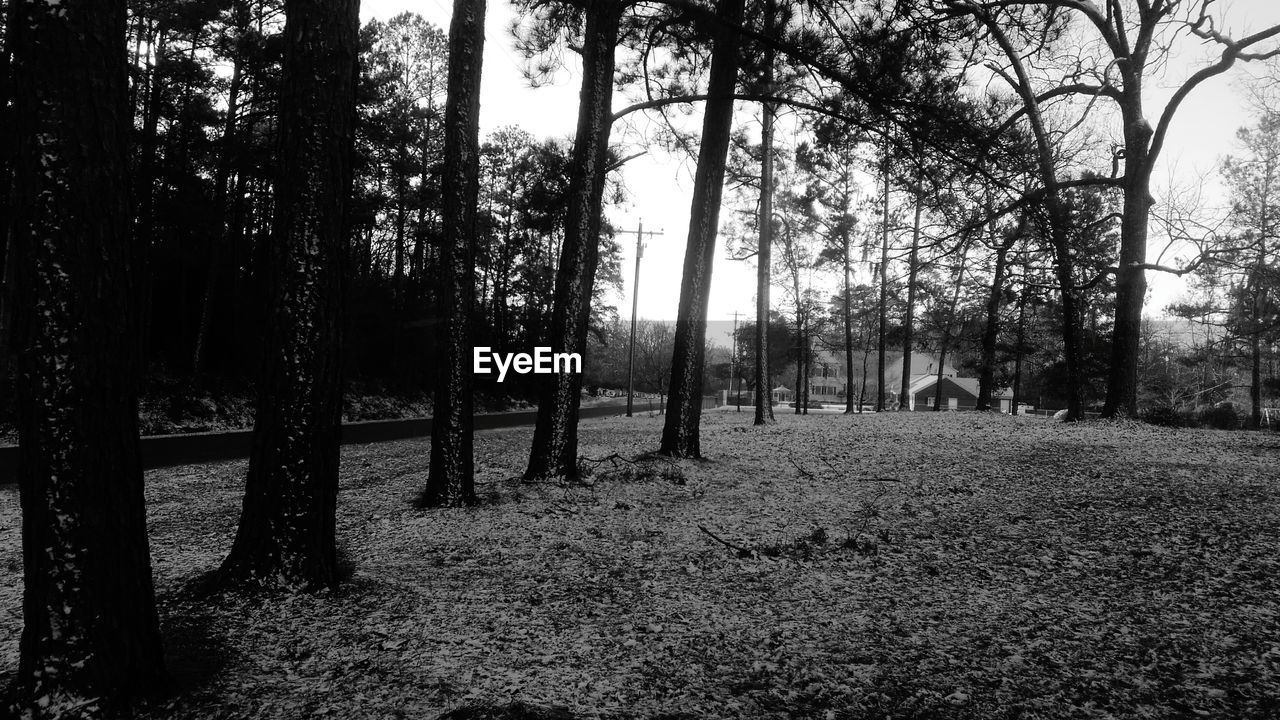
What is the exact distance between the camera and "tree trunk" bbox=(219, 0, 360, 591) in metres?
4.16

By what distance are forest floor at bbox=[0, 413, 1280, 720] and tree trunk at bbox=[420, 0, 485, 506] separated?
55 centimetres

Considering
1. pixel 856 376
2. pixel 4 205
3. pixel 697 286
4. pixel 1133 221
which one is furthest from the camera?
pixel 856 376

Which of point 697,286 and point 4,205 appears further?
point 4,205

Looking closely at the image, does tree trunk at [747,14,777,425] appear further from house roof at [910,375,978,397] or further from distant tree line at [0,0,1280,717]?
house roof at [910,375,978,397]

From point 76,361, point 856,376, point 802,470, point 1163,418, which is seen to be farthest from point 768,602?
point 856,376

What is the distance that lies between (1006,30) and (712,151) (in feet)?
14.7

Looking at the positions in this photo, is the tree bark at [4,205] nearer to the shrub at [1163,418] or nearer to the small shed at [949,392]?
the shrub at [1163,418]

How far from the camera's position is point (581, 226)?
799 centimetres

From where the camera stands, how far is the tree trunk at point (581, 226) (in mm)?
7934

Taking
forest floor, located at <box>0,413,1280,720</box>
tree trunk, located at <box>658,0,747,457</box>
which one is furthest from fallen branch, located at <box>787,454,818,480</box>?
tree trunk, located at <box>658,0,747,457</box>

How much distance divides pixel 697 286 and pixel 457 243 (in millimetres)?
4298

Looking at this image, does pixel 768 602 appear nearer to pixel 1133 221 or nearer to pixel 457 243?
pixel 457 243

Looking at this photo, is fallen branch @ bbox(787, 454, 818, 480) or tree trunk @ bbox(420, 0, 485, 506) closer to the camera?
tree trunk @ bbox(420, 0, 485, 506)

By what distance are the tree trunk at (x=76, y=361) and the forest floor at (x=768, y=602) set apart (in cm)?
53
